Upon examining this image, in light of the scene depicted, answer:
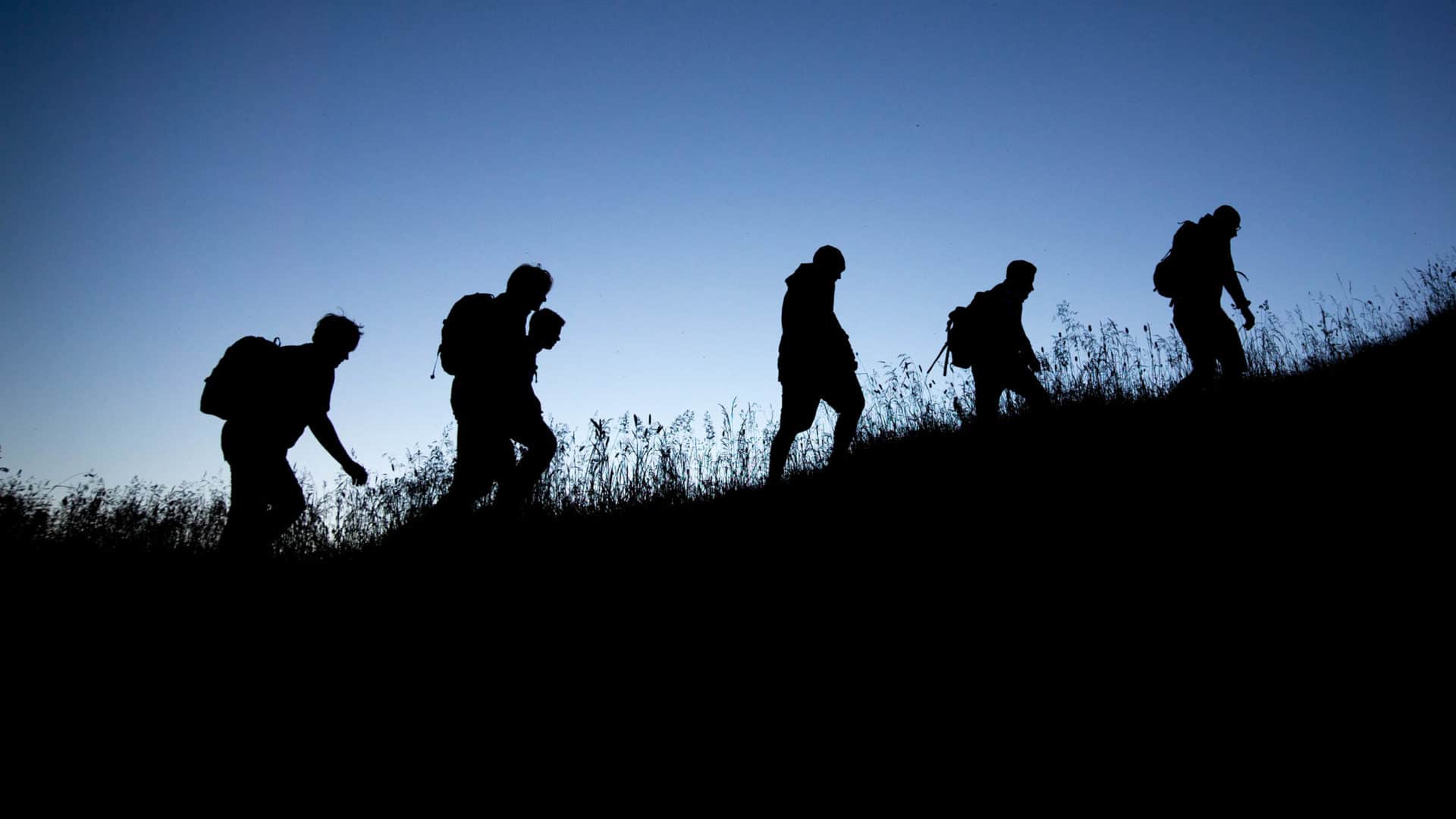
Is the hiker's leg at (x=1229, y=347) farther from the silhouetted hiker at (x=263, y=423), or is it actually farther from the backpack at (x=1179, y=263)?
the silhouetted hiker at (x=263, y=423)

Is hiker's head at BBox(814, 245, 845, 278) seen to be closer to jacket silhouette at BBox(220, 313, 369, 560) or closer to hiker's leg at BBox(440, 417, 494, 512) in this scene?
hiker's leg at BBox(440, 417, 494, 512)

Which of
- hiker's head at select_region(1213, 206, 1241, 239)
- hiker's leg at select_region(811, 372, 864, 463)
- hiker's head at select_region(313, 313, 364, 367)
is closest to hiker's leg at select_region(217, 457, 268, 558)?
hiker's head at select_region(313, 313, 364, 367)

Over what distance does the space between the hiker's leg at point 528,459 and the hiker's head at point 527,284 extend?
65 cm

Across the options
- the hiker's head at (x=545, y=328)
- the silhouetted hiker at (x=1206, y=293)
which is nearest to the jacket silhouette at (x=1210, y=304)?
the silhouetted hiker at (x=1206, y=293)

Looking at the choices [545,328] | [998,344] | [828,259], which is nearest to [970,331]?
[998,344]

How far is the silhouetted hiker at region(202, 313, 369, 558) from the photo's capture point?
10.6ft

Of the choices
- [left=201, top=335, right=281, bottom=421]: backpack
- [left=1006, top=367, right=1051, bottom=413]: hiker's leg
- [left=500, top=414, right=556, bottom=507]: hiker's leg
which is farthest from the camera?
Result: [left=1006, top=367, right=1051, bottom=413]: hiker's leg

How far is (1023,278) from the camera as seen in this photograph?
498 centimetres

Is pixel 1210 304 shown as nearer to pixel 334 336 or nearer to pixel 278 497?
pixel 334 336

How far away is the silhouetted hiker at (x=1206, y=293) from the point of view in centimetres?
449

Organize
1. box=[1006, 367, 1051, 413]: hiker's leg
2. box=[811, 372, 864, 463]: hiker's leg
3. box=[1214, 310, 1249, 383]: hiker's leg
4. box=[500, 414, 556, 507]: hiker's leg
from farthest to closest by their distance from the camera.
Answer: box=[1006, 367, 1051, 413]: hiker's leg, box=[1214, 310, 1249, 383]: hiker's leg, box=[811, 372, 864, 463]: hiker's leg, box=[500, 414, 556, 507]: hiker's leg

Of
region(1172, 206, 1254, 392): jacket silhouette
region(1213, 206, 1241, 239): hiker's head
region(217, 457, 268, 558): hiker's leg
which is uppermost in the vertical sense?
region(1213, 206, 1241, 239): hiker's head

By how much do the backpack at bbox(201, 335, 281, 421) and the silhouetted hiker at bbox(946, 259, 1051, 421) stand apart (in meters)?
4.37

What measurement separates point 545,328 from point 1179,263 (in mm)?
4346
